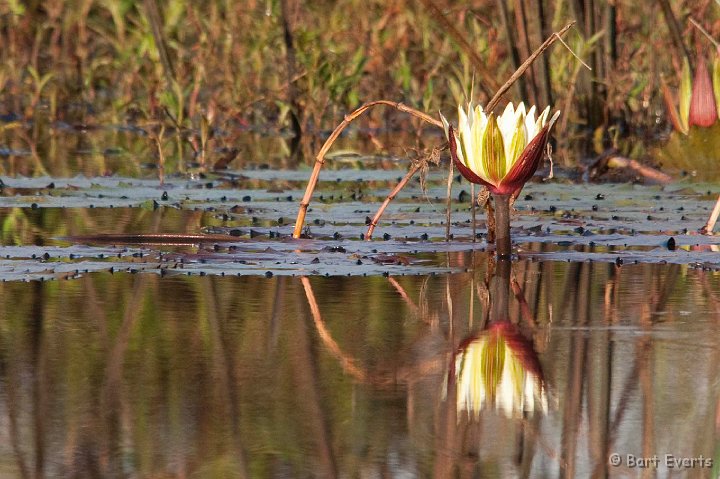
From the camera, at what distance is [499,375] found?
3561mm

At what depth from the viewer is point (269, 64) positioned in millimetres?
12570

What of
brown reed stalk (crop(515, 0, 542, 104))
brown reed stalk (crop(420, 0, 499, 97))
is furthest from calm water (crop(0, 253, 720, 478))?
brown reed stalk (crop(515, 0, 542, 104))

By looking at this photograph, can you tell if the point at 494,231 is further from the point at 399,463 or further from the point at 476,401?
the point at 399,463

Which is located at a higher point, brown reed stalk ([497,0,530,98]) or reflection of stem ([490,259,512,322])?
brown reed stalk ([497,0,530,98])

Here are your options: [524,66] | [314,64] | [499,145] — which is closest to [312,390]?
[499,145]

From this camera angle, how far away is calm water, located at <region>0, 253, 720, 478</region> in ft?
9.63

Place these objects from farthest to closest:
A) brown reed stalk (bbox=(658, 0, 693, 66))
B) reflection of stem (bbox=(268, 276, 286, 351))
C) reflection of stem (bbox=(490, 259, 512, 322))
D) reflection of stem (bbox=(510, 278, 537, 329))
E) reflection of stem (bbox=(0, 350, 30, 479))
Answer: brown reed stalk (bbox=(658, 0, 693, 66)) → reflection of stem (bbox=(490, 259, 512, 322)) → reflection of stem (bbox=(510, 278, 537, 329)) → reflection of stem (bbox=(268, 276, 286, 351)) → reflection of stem (bbox=(0, 350, 30, 479))

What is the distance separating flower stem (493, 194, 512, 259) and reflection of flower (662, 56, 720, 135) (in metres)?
2.59

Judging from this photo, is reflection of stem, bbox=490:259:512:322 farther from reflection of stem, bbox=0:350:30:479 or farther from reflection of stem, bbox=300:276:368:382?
reflection of stem, bbox=0:350:30:479

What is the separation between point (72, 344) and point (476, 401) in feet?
3.60

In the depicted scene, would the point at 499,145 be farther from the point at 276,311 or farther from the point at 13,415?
the point at 13,415

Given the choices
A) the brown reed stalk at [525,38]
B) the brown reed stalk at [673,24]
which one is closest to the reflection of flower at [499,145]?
the brown reed stalk at [525,38]

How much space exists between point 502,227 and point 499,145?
1.47ft

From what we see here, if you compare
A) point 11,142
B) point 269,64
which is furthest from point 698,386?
→ point 269,64
